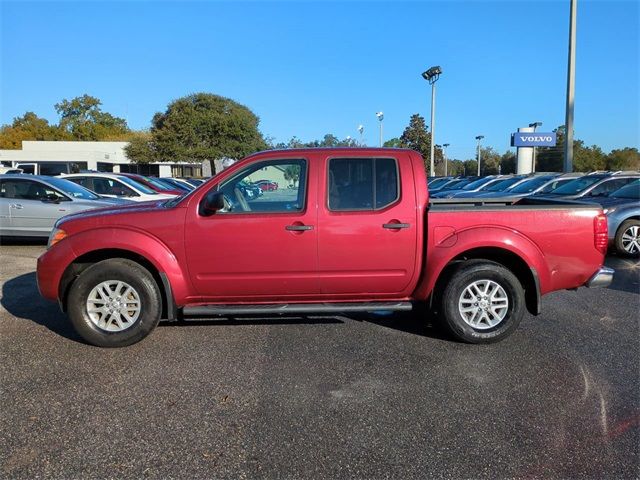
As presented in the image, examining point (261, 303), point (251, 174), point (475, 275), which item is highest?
point (251, 174)

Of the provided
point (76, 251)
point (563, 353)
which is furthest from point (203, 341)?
point (563, 353)

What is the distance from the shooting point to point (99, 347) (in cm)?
474

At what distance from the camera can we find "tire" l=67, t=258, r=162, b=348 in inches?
183

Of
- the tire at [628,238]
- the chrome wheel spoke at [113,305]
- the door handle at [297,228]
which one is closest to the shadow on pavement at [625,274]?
the tire at [628,238]

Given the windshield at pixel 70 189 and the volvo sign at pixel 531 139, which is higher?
the volvo sign at pixel 531 139

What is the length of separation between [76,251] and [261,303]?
182cm

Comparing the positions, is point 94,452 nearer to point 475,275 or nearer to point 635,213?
point 475,275

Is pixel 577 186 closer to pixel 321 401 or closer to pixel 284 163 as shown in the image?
pixel 284 163

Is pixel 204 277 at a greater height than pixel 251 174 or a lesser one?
lesser

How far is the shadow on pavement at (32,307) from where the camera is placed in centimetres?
536

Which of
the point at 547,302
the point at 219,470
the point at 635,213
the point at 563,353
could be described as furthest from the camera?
the point at 635,213

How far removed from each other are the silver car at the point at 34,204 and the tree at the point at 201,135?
128 ft

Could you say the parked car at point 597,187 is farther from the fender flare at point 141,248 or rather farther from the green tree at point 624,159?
the green tree at point 624,159

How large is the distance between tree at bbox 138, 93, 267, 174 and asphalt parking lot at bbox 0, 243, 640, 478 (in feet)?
150
